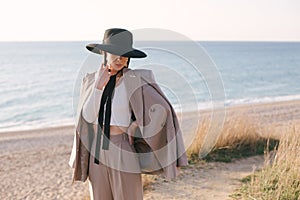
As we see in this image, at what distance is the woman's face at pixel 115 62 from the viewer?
2.62 meters

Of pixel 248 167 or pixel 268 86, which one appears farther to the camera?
pixel 268 86

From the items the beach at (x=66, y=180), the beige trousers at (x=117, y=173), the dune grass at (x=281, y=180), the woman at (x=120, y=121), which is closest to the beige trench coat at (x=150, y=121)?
the woman at (x=120, y=121)

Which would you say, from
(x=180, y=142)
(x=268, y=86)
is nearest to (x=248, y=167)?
(x=180, y=142)

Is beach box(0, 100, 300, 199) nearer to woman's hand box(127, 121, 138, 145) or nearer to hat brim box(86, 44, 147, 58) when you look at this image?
woman's hand box(127, 121, 138, 145)

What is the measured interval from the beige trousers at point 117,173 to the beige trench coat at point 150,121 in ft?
0.36

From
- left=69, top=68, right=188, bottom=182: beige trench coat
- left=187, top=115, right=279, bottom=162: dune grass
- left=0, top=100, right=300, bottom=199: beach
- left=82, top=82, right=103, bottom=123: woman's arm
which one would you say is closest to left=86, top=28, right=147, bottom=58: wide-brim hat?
left=69, top=68, right=188, bottom=182: beige trench coat

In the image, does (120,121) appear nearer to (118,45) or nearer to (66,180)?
(118,45)

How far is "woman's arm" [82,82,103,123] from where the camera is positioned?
2.65 m

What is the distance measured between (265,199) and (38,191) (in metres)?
2.91

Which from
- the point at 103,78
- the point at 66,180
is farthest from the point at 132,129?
the point at 66,180

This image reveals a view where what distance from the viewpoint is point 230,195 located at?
4816 mm

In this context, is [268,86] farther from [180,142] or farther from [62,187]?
[180,142]

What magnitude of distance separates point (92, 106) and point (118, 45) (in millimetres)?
399

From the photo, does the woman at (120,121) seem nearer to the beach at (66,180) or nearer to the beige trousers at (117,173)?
the beige trousers at (117,173)
